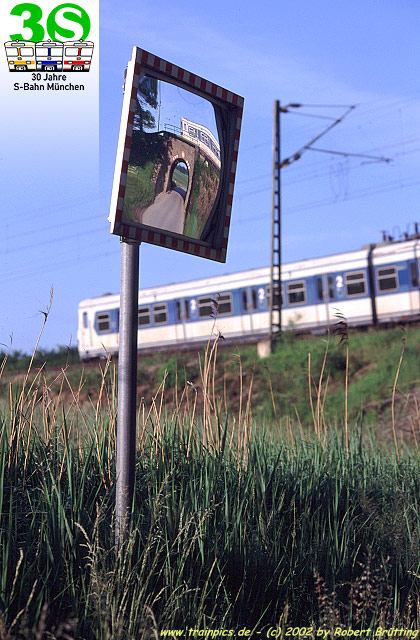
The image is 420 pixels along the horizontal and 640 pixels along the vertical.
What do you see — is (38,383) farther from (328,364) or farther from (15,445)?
(328,364)

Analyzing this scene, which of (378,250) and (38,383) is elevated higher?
(378,250)

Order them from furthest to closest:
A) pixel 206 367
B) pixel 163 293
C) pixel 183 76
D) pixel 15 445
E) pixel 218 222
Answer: pixel 163 293 → pixel 206 367 → pixel 15 445 → pixel 218 222 → pixel 183 76

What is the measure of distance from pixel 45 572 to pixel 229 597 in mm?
892

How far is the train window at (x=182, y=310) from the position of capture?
24.2 metres

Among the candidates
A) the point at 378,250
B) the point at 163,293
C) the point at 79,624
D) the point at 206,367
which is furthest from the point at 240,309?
the point at 79,624

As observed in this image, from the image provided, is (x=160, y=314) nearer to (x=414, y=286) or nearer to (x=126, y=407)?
(x=414, y=286)

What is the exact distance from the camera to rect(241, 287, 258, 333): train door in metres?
22.7

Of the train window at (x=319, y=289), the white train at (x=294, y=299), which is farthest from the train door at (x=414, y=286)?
the train window at (x=319, y=289)

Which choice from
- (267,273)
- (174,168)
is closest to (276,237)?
(267,273)

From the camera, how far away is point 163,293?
81.7ft

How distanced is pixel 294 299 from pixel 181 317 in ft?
13.7

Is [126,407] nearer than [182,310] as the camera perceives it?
Yes

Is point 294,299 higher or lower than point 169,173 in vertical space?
higher

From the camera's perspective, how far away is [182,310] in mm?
24297
